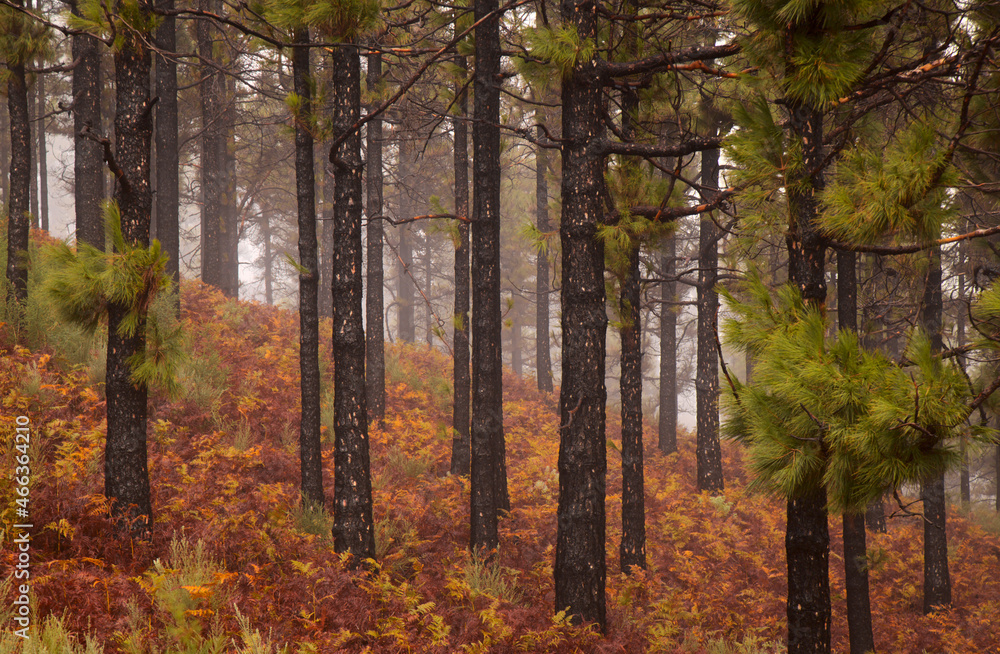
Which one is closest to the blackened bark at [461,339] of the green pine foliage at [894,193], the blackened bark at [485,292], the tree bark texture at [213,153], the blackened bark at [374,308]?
the blackened bark at [374,308]

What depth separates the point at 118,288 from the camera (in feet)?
16.6

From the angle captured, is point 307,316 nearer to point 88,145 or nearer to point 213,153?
point 88,145

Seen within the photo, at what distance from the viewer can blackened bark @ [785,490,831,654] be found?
4.23 m

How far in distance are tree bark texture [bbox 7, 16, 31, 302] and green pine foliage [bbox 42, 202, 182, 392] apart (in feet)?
19.4

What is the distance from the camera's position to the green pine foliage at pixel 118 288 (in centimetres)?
503

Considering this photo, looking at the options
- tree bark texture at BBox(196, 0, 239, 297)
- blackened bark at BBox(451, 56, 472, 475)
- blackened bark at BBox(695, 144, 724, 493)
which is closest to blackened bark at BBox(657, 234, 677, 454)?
blackened bark at BBox(695, 144, 724, 493)

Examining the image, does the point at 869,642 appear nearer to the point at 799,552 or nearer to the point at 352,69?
the point at 799,552

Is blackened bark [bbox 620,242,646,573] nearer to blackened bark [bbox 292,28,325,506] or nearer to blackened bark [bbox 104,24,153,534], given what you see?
blackened bark [bbox 292,28,325,506]

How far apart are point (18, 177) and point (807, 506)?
12.4 m

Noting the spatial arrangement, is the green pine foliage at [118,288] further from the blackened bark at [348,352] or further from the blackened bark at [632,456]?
the blackened bark at [632,456]

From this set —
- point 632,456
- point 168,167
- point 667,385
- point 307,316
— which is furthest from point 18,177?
point 667,385

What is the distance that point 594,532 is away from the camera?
577 cm

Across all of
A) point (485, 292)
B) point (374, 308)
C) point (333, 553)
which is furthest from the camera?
point (374, 308)

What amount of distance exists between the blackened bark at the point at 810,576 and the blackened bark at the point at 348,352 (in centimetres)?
429
